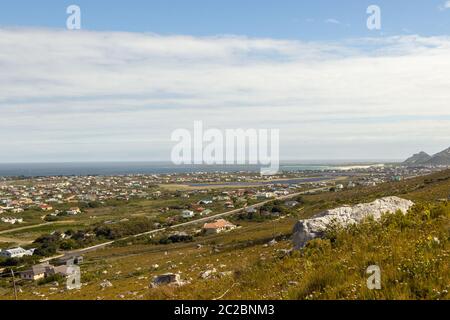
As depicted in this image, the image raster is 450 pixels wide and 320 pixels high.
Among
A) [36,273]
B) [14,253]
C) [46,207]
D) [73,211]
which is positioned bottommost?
[46,207]

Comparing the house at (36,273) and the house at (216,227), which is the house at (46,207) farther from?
the house at (36,273)

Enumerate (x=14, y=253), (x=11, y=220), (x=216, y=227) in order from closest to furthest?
(x=14, y=253)
(x=216, y=227)
(x=11, y=220)

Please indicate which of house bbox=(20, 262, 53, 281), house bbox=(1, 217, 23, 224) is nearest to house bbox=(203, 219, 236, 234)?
house bbox=(20, 262, 53, 281)

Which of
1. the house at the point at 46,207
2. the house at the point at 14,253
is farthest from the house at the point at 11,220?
the house at the point at 14,253

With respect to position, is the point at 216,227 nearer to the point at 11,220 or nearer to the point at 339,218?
the point at 339,218

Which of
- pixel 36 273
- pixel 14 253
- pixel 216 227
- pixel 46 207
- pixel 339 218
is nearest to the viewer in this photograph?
pixel 339 218

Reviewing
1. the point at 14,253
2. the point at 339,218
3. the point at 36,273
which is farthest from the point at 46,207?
the point at 339,218
